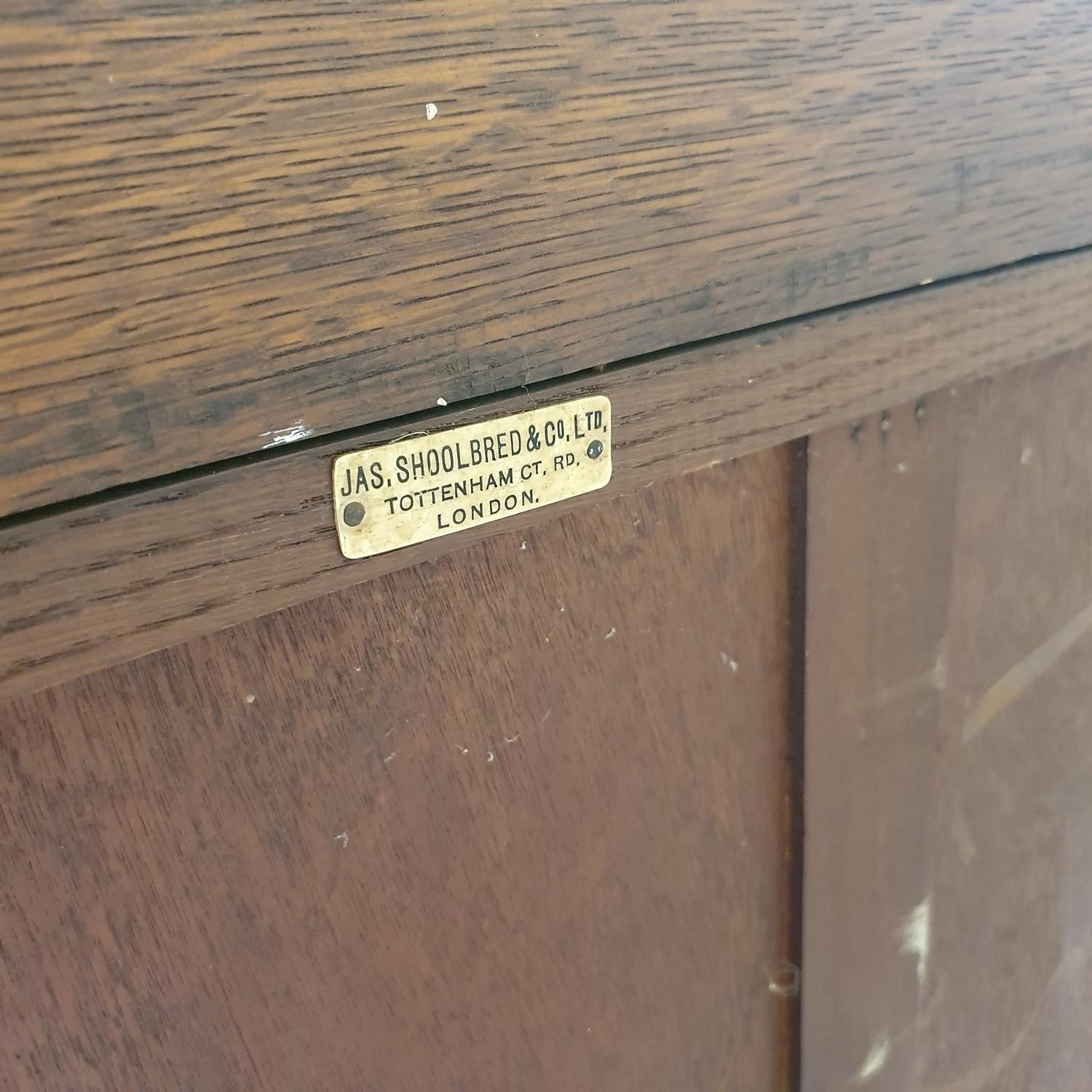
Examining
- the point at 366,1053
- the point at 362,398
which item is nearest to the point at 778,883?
the point at 366,1053

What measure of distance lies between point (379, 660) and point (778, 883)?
0.82ft

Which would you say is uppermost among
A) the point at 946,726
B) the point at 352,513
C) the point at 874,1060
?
the point at 352,513

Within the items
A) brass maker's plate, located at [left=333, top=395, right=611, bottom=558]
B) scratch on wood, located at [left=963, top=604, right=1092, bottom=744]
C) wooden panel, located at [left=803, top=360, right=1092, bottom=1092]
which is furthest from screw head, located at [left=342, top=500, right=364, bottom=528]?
scratch on wood, located at [left=963, top=604, right=1092, bottom=744]

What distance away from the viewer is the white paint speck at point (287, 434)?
0.80ft

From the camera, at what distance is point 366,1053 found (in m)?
0.34

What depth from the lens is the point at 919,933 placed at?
1.63 ft

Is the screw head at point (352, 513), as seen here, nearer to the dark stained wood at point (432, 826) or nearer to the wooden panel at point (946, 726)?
the dark stained wood at point (432, 826)

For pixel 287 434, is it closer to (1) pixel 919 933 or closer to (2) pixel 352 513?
(2) pixel 352 513

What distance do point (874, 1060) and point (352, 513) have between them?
45 centimetres

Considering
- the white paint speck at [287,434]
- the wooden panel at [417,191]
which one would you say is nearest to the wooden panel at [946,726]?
the wooden panel at [417,191]

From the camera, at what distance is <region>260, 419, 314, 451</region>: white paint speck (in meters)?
0.24

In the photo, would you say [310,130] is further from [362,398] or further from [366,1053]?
Result: [366,1053]

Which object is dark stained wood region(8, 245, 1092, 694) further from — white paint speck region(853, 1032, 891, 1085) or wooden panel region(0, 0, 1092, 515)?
white paint speck region(853, 1032, 891, 1085)

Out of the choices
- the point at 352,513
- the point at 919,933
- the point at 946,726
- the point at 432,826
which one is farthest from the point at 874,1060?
the point at 352,513
